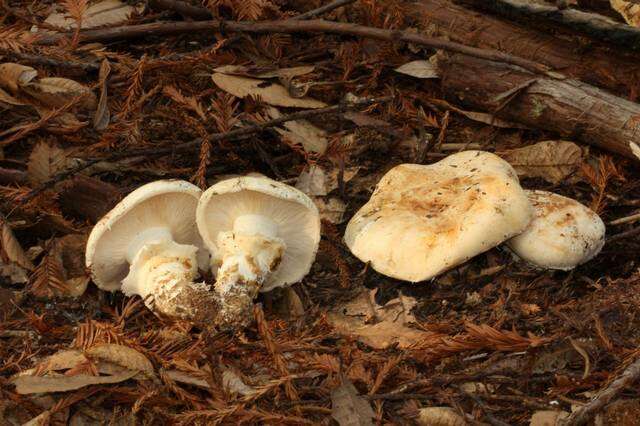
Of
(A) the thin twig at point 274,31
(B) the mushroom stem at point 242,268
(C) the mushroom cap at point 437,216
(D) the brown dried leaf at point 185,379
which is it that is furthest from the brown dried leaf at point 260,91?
(D) the brown dried leaf at point 185,379

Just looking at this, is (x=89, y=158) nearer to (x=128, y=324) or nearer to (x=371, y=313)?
(x=128, y=324)

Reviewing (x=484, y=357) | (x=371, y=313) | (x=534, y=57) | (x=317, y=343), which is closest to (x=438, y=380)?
(x=484, y=357)

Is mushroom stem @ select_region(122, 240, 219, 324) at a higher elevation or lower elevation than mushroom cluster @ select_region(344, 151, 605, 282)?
lower

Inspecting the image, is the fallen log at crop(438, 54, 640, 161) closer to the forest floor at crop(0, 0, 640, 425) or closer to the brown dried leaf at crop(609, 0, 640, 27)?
the forest floor at crop(0, 0, 640, 425)

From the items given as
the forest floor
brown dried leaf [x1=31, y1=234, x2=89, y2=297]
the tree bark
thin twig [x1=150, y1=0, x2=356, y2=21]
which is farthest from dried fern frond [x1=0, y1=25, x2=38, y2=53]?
brown dried leaf [x1=31, y1=234, x2=89, y2=297]

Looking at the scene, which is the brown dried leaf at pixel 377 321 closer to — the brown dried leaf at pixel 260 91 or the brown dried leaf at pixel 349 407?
the brown dried leaf at pixel 349 407
